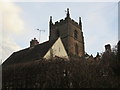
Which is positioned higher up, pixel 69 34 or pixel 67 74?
pixel 69 34

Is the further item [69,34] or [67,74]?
[69,34]

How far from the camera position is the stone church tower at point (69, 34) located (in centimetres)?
5616

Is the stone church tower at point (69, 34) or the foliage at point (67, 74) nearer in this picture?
the foliage at point (67, 74)

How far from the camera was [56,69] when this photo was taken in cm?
2094

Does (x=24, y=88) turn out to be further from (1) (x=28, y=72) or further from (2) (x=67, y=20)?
(2) (x=67, y=20)

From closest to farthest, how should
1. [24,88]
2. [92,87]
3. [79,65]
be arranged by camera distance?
[92,87]
[79,65]
[24,88]

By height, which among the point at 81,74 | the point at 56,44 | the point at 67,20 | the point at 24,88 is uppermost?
the point at 67,20

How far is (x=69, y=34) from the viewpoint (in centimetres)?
5691

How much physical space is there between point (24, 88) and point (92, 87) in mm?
7052

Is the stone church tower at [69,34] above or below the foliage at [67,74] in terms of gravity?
above

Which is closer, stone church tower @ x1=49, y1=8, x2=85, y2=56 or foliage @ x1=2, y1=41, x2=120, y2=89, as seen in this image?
foliage @ x1=2, y1=41, x2=120, y2=89

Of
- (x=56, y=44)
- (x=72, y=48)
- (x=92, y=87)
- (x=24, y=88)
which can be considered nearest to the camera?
(x=92, y=87)

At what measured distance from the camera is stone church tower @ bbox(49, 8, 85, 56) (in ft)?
184

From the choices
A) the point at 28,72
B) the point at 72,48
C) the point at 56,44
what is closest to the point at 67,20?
the point at 72,48
